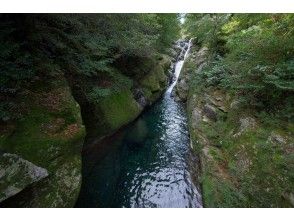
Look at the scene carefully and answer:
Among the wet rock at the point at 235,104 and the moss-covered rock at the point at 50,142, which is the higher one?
the moss-covered rock at the point at 50,142

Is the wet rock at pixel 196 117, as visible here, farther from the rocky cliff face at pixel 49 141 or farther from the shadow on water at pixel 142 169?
the rocky cliff face at pixel 49 141

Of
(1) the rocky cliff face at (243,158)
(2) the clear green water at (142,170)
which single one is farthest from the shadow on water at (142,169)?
(1) the rocky cliff face at (243,158)

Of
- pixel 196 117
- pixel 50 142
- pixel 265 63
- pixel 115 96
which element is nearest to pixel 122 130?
pixel 115 96

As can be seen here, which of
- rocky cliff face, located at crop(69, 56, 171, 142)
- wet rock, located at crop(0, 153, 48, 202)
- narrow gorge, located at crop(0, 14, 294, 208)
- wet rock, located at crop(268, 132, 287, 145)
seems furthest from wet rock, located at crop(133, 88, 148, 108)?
wet rock, located at crop(0, 153, 48, 202)

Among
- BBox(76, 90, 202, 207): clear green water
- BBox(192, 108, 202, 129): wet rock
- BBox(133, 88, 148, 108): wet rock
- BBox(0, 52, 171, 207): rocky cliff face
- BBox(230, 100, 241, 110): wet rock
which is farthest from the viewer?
BBox(133, 88, 148, 108): wet rock

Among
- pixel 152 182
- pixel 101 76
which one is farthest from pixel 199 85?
pixel 152 182

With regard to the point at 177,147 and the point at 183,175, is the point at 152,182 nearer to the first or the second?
the point at 183,175

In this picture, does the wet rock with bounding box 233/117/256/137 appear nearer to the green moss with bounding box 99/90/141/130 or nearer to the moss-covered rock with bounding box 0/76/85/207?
the moss-covered rock with bounding box 0/76/85/207
